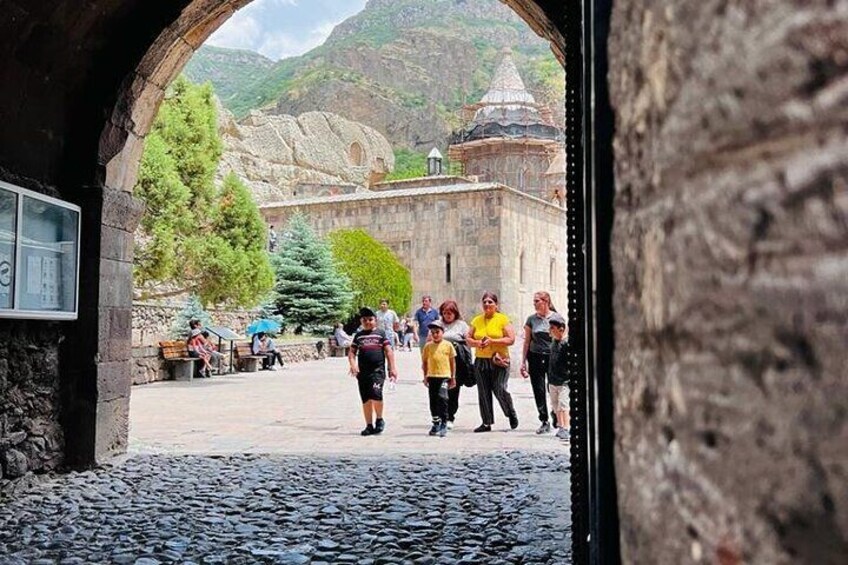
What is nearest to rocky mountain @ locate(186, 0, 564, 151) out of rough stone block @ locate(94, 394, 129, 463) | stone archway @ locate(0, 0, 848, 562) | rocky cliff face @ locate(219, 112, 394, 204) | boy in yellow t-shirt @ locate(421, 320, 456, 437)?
rocky cliff face @ locate(219, 112, 394, 204)

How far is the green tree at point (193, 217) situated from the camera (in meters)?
17.2

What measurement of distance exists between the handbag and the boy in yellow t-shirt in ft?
1.33

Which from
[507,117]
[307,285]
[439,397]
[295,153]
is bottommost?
[439,397]

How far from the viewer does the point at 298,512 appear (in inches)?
207

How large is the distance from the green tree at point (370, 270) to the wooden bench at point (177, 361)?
1473 cm

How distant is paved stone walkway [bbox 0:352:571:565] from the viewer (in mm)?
4395

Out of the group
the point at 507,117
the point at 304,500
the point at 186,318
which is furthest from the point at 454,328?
the point at 507,117

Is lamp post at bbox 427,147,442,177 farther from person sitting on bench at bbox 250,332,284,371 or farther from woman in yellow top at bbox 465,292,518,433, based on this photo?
woman in yellow top at bbox 465,292,518,433

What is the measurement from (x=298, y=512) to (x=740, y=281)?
194 inches

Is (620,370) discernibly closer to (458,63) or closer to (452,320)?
(452,320)

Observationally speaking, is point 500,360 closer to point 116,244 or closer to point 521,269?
point 116,244

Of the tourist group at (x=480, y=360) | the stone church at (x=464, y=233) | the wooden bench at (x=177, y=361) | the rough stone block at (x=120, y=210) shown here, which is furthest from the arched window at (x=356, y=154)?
the rough stone block at (x=120, y=210)

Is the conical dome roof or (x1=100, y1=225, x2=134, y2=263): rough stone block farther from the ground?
the conical dome roof

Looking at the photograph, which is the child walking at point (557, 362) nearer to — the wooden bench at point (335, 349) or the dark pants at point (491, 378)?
the dark pants at point (491, 378)
